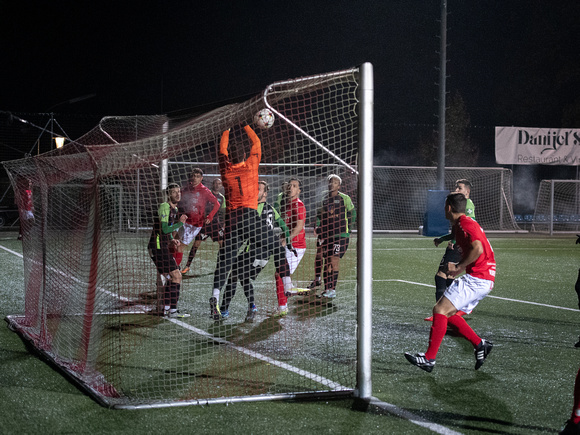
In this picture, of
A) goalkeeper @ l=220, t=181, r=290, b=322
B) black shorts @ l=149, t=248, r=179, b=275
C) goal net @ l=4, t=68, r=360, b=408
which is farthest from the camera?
black shorts @ l=149, t=248, r=179, b=275

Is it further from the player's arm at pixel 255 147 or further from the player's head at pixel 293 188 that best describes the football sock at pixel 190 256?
the player's arm at pixel 255 147

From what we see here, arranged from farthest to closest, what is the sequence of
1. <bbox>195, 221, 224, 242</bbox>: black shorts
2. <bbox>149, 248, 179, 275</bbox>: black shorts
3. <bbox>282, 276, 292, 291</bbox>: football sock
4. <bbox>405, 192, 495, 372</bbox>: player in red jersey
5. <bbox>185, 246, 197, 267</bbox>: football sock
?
1. <bbox>185, 246, 197, 267</bbox>: football sock
2. <bbox>282, 276, 292, 291</bbox>: football sock
3. <bbox>195, 221, 224, 242</bbox>: black shorts
4. <bbox>149, 248, 179, 275</bbox>: black shorts
5. <bbox>405, 192, 495, 372</bbox>: player in red jersey

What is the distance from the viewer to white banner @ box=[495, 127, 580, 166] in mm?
24891

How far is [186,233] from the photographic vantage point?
876 cm

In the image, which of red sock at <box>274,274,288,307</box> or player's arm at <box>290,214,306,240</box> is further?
player's arm at <box>290,214,306,240</box>

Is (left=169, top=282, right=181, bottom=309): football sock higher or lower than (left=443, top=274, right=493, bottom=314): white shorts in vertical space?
lower

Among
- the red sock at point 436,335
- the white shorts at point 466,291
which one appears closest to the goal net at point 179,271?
the red sock at point 436,335

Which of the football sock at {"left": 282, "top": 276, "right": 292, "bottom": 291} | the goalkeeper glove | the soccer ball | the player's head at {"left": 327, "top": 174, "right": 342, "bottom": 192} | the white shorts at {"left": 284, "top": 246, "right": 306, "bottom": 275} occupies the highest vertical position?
the soccer ball

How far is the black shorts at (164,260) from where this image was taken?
6934 millimetres

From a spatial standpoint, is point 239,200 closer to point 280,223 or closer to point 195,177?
point 280,223

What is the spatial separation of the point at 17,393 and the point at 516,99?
4484cm

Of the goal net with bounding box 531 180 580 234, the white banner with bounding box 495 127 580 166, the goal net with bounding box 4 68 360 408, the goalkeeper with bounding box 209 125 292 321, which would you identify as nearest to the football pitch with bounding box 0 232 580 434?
the goal net with bounding box 4 68 360 408

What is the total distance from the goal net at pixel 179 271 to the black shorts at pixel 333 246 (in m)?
0.06

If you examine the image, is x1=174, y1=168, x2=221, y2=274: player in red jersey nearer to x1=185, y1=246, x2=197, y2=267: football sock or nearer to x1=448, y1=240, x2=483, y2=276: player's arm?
x1=185, y1=246, x2=197, y2=267: football sock
